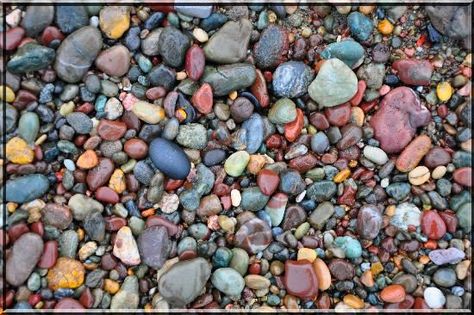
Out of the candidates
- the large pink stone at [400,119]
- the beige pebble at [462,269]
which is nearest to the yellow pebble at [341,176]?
the large pink stone at [400,119]

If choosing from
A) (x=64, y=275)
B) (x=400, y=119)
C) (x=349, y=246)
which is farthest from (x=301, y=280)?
(x=64, y=275)

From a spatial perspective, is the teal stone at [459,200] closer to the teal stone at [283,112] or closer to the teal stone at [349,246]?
the teal stone at [349,246]

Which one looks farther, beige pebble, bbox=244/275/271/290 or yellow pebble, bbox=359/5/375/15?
yellow pebble, bbox=359/5/375/15

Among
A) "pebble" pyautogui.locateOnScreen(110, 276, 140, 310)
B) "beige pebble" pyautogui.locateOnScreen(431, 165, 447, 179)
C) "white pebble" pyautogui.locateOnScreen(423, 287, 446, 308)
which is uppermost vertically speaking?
"beige pebble" pyautogui.locateOnScreen(431, 165, 447, 179)

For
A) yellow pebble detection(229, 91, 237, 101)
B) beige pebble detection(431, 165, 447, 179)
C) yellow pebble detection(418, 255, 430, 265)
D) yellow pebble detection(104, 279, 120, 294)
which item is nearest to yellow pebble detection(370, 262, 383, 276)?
yellow pebble detection(418, 255, 430, 265)

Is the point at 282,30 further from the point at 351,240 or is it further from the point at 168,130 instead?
the point at 351,240

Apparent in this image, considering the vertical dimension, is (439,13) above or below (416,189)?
above

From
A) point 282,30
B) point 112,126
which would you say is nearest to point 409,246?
point 282,30

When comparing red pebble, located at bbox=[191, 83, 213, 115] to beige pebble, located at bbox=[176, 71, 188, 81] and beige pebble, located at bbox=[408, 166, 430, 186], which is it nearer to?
beige pebble, located at bbox=[176, 71, 188, 81]
